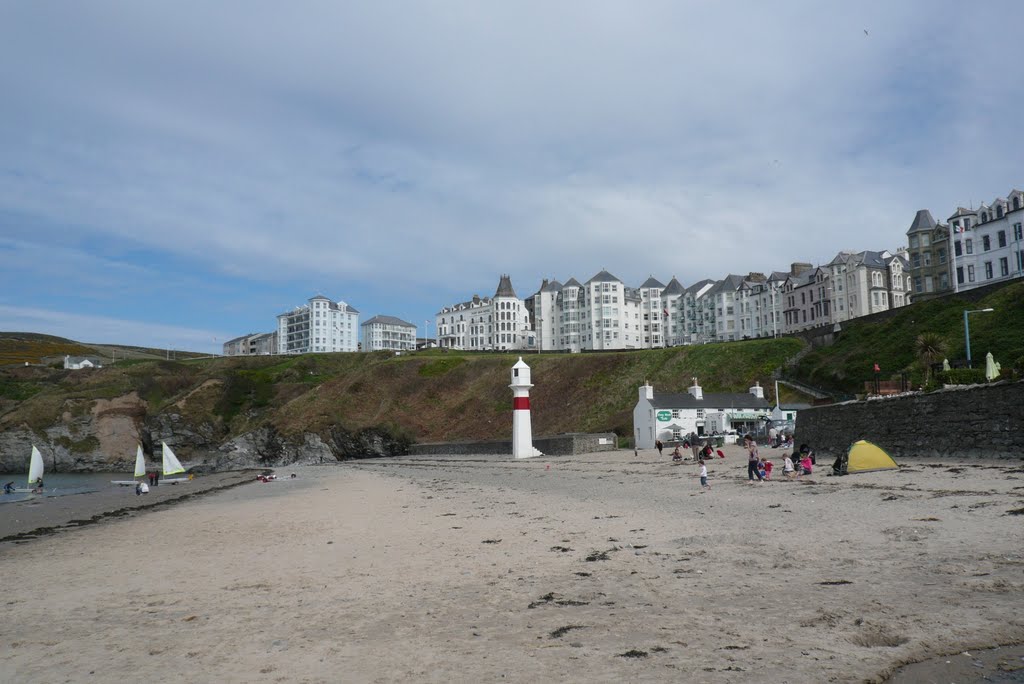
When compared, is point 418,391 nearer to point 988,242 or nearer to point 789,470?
point 988,242

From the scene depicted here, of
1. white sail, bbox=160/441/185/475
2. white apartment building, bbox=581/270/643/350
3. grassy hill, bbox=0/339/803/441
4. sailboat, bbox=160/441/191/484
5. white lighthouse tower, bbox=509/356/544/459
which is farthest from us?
white apartment building, bbox=581/270/643/350

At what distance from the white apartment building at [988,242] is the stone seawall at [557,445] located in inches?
1859

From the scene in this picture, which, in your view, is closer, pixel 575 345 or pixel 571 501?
pixel 571 501

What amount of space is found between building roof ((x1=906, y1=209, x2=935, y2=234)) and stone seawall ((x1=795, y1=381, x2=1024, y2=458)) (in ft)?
224

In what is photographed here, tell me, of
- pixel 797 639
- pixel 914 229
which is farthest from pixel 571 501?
pixel 914 229

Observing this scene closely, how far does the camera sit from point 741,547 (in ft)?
43.2

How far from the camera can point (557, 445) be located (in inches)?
2190

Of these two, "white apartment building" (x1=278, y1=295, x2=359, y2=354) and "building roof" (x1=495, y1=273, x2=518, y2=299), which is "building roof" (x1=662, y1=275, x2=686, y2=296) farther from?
"white apartment building" (x1=278, y1=295, x2=359, y2=354)

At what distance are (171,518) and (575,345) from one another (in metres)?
118

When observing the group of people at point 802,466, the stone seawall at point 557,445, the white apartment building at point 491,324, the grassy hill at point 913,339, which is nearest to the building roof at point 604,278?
the white apartment building at point 491,324

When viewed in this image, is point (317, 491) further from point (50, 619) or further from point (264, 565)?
point (50, 619)

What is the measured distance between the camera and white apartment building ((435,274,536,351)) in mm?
153250

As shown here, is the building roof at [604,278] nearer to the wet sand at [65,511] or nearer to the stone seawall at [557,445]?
the stone seawall at [557,445]

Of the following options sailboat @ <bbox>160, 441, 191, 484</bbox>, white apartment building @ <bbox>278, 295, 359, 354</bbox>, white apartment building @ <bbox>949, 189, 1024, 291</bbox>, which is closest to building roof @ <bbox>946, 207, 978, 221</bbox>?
white apartment building @ <bbox>949, 189, 1024, 291</bbox>
